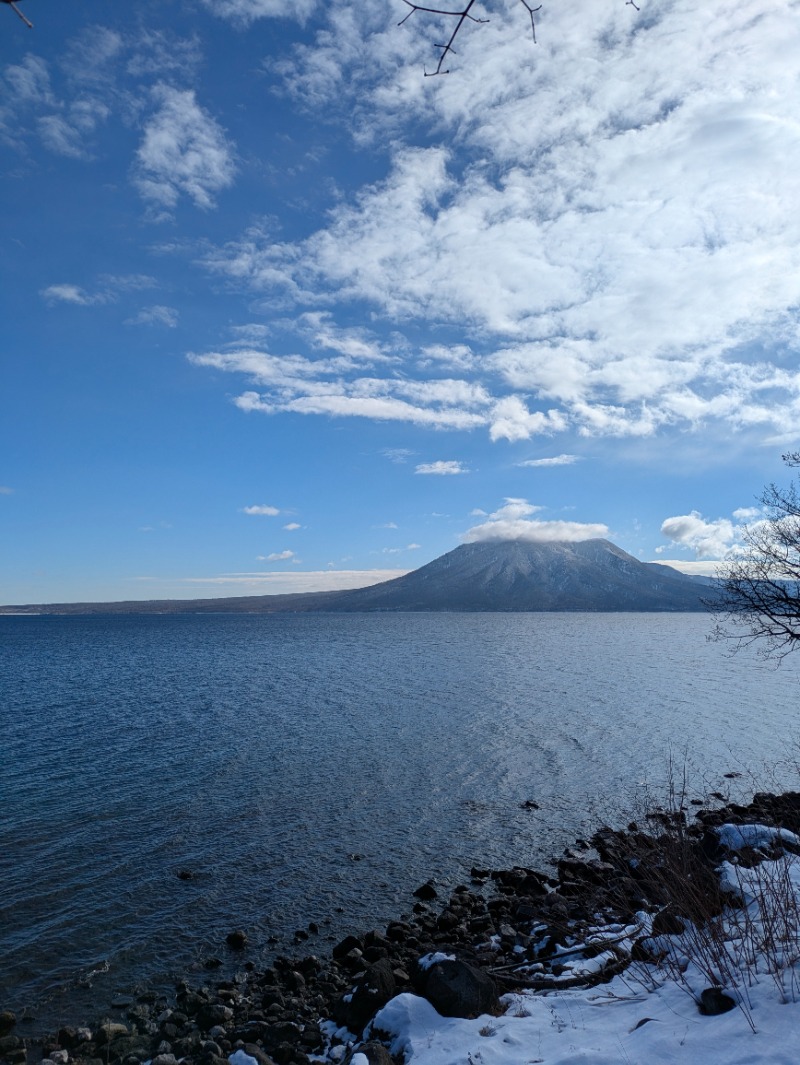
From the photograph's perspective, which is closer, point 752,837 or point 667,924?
point 667,924

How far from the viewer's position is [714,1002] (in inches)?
279

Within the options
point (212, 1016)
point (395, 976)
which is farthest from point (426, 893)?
point (212, 1016)

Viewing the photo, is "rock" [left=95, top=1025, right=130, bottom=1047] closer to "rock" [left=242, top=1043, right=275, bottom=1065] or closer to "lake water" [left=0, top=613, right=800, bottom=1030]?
"lake water" [left=0, top=613, right=800, bottom=1030]

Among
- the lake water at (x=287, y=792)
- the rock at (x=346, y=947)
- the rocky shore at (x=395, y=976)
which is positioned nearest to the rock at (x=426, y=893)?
the lake water at (x=287, y=792)

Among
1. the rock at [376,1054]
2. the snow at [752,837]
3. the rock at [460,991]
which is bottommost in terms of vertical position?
the rock at [376,1054]

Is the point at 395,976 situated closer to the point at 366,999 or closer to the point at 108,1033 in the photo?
the point at 366,999

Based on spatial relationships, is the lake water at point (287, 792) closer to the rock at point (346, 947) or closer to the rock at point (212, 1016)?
the rock at point (346, 947)

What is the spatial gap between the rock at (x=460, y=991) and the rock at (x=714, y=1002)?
3.12 meters

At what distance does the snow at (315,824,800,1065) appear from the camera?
649 centimetres

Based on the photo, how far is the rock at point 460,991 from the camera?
9133mm

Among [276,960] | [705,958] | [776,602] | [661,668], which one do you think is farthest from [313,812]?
[661,668]

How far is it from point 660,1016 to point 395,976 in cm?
550

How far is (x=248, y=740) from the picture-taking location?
34.8m

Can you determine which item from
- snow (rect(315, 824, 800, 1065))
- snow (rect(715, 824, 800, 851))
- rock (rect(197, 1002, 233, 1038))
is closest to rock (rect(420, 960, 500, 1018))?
snow (rect(315, 824, 800, 1065))
